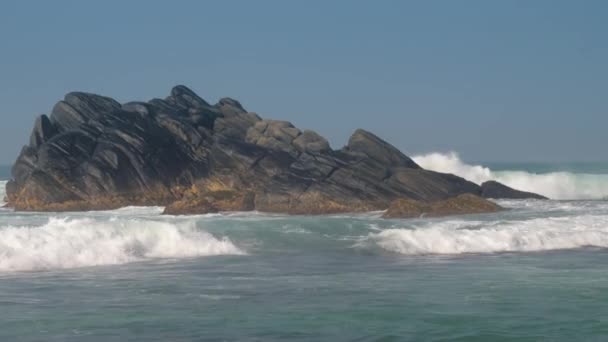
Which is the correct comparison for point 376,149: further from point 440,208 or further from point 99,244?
point 99,244

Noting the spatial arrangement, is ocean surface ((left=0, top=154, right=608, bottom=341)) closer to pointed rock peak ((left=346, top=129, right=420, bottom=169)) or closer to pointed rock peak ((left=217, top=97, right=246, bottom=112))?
pointed rock peak ((left=346, top=129, right=420, bottom=169))

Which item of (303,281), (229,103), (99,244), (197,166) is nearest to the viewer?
(303,281)

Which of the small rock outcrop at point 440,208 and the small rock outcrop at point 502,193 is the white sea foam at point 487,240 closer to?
the small rock outcrop at point 440,208

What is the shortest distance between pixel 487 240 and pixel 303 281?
1155cm

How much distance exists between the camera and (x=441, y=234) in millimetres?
31938

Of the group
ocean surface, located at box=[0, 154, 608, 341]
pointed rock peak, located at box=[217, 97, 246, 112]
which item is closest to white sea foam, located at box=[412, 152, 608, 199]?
pointed rock peak, located at box=[217, 97, 246, 112]

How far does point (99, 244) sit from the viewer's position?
29078 mm

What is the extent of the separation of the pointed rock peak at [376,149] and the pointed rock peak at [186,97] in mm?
21735

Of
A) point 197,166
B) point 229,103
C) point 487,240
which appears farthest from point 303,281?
point 229,103

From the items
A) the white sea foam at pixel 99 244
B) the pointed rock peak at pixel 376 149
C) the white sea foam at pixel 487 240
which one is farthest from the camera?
the pointed rock peak at pixel 376 149

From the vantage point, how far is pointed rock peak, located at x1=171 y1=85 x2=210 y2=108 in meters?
78.8

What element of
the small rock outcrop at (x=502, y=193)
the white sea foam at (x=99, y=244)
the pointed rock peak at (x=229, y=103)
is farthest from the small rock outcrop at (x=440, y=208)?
the pointed rock peak at (x=229, y=103)

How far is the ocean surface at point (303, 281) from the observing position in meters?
15.8

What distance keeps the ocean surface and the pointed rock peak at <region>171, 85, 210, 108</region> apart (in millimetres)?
41001
